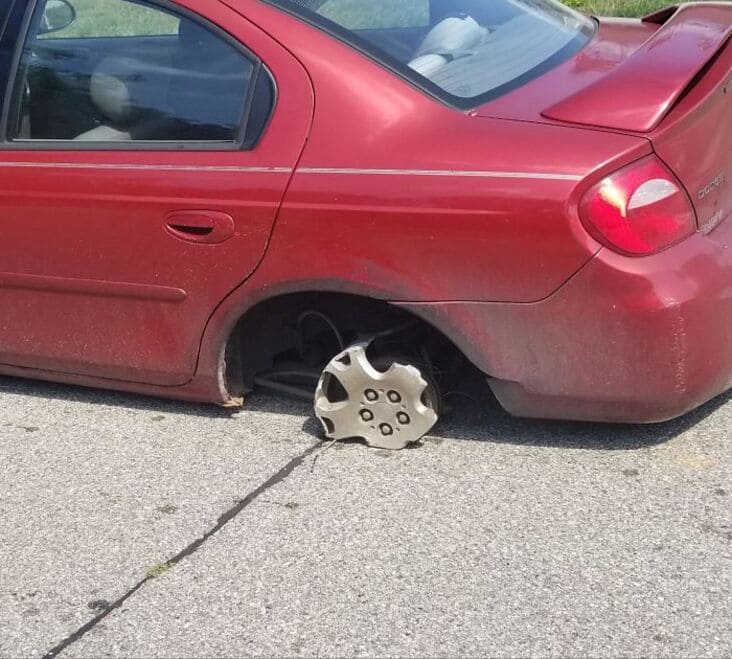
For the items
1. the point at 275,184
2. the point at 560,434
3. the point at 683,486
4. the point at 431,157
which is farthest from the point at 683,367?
the point at 275,184

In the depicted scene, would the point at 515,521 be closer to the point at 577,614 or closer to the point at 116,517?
the point at 577,614

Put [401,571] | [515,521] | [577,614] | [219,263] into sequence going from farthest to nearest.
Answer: [219,263] < [515,521] < [401,571] < [577,614]

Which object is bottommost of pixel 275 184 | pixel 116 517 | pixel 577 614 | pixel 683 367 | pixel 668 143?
pixel 116 517

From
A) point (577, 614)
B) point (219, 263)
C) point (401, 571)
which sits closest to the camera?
point (577, 614)

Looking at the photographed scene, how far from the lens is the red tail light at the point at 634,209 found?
10.3 ft

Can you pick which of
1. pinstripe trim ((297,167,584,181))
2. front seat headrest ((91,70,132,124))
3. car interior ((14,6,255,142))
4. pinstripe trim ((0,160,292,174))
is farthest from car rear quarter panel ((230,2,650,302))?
front seat headrest ((91,70,132,124))

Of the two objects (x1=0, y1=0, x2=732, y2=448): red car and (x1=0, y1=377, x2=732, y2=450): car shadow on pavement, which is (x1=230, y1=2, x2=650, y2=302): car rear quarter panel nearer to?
(x1=0, y1=0, x2=732, y2=448): red car

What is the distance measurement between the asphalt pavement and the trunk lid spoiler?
1.03m

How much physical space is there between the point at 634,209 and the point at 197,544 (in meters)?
1.50

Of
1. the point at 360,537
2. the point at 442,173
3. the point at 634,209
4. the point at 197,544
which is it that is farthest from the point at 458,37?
the point at 197,544

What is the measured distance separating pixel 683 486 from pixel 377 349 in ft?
3.38

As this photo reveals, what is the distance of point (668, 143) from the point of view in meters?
3.21

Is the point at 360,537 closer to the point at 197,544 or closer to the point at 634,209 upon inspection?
the point at 197,544

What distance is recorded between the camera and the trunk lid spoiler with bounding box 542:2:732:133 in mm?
3229
